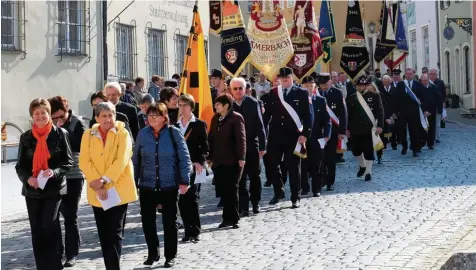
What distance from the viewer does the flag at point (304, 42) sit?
21844 mm

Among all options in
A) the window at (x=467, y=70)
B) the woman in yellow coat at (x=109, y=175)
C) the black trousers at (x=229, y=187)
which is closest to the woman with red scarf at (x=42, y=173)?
the woman in yellow coat at (x=109, y=175)

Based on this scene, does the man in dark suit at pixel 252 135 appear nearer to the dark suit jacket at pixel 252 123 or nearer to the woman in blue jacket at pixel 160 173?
the dark suit jacket at pixel 252 123

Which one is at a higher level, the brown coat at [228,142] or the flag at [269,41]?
the flag at [269,41]

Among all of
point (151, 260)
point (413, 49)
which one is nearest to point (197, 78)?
point (151, 260)

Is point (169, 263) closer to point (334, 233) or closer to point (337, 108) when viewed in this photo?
point (334, 233)

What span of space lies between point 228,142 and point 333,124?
5.08m

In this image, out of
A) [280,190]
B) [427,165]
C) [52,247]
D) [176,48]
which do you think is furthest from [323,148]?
[176,48]

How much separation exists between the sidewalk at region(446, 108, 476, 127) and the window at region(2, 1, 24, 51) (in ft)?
55.6

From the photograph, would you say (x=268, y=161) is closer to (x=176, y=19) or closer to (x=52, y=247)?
(x=52, y=247)

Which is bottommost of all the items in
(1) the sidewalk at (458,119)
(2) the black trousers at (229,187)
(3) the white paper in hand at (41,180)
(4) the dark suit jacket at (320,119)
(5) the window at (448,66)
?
(2) the black trousers at (229,187)

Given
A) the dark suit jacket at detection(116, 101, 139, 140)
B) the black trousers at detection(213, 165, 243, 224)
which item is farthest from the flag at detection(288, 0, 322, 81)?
the dark suit jacket at detection(116, 101, 139, 140)

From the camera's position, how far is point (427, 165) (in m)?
20.0

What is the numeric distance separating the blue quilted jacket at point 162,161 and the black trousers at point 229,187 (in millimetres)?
2347

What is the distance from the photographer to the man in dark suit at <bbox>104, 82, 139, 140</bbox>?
1156 centimetres
